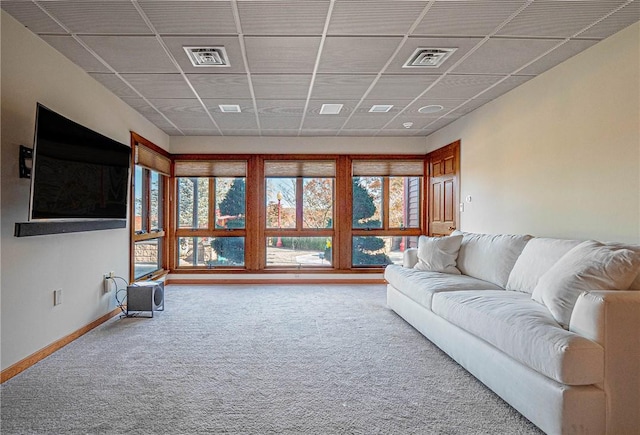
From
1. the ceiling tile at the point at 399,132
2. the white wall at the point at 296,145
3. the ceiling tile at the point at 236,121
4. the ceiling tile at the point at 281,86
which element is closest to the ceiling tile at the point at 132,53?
the ceiling tile at the point at 281,86

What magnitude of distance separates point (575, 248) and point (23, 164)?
13.1 feet

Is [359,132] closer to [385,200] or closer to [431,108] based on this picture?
[385,200]

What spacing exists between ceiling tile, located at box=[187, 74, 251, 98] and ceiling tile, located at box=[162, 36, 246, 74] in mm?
129

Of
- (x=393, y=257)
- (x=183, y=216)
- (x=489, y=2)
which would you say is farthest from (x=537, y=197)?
(x=183, y=216)

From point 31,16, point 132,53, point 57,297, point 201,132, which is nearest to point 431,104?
point 132,53

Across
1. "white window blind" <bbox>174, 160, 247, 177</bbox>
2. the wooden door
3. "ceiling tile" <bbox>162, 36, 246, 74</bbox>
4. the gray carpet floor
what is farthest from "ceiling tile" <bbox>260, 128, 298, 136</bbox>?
the gray carpet floor

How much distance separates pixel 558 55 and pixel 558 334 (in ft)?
8.18

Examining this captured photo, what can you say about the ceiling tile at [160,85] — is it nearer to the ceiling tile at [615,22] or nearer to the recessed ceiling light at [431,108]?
the recessed ceiling light at [431,108]

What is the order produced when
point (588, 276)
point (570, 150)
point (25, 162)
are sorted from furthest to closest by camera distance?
point (570, 150) < point (25, 162) < point (588, 276)

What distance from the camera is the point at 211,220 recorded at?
655cm

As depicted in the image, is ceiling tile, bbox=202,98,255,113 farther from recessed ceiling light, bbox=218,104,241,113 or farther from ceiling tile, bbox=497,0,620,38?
ceiling tile, bbox=497,0,620,38

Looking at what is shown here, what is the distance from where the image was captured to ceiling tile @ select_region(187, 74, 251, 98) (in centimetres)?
370

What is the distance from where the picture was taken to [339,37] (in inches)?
114

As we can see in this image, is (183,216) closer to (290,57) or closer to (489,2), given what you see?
(290,57)
